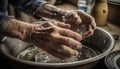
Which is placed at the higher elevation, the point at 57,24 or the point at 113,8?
the point at 57,24

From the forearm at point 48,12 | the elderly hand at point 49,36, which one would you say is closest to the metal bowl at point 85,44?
the elderly hand at point 49,36

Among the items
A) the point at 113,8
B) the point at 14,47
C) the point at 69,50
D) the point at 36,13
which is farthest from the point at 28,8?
the point at 113,8

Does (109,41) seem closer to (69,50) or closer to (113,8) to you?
(69,50)

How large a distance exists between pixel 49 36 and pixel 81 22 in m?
→ 0.26

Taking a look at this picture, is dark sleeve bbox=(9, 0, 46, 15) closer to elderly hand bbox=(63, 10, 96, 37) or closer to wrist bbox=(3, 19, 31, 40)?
elderly hand bbox=(63, 10, 96, 37)

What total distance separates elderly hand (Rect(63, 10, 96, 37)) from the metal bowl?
7 cm

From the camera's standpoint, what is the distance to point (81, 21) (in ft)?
2.96

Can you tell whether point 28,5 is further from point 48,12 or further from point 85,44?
point 85,44

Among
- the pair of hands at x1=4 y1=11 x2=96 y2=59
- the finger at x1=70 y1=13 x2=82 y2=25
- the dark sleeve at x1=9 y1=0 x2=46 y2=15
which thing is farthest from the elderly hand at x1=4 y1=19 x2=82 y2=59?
the dark sleeve at x1=9 y1=0 x2=46 y2=15

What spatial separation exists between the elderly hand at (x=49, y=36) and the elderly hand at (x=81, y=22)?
0.18 metres

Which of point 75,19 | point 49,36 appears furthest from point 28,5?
point 49,36

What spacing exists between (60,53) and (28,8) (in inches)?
16.5

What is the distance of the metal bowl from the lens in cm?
64

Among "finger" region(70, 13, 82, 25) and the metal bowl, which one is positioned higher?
"finger" region(70, 13, 82, 25)
